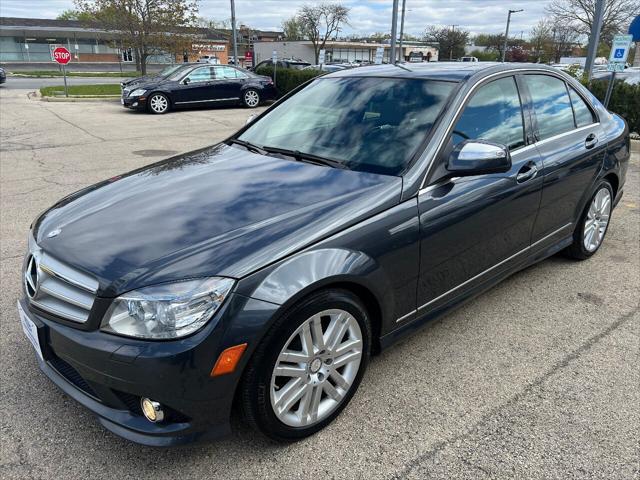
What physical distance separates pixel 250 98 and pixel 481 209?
15.0 metres

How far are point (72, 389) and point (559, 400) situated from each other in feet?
7.93

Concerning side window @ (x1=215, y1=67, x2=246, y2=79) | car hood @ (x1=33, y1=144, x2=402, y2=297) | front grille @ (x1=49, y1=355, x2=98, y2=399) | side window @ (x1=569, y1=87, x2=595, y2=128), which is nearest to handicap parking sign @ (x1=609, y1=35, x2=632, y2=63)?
side window @ (x1=569, y1=87, x2=595, y2=128)

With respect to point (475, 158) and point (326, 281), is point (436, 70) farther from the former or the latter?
point (326, 281)

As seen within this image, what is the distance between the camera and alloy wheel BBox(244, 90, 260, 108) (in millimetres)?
16750

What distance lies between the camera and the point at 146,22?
22641 mm

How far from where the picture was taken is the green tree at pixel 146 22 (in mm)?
22188

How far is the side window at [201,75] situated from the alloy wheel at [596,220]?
13774 mm

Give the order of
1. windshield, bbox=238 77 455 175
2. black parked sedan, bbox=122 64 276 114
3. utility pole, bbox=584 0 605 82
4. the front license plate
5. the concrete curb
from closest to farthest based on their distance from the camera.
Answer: the front license plate < windshield, bbox=238 77 455 175 < utility pole, bbox=584 0 605 82 < black parked sedan, bbox=122 64 276 114 < the concrete curb

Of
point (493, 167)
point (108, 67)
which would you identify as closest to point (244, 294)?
point (493, 167)

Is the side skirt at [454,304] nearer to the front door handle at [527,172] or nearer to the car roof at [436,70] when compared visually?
the front door handle at [527,172]

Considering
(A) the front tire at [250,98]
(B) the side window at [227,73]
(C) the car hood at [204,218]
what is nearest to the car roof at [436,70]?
(C) the car hood at [204,218]

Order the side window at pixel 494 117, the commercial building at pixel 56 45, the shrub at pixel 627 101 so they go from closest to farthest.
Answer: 1. the side window at pixel 494 117
2. the shrub at pixel 627 101
3. the commercial building at pixel 56 45

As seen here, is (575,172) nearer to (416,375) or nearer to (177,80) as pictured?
(416,375)

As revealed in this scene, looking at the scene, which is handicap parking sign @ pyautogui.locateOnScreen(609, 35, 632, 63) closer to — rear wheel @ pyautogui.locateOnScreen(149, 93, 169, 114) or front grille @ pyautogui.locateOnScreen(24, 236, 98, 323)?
front grille @ pyautogui.locateOnScreen(24, 236, 98, 323)
